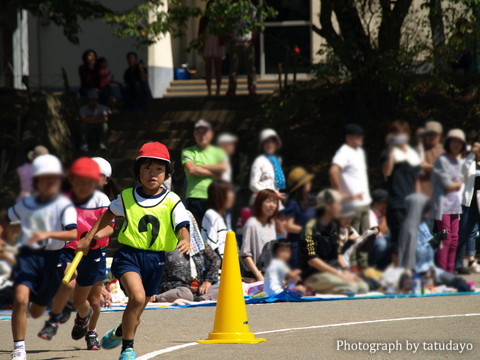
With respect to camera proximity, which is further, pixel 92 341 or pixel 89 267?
pixel 92 341

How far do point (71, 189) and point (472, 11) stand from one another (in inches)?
378

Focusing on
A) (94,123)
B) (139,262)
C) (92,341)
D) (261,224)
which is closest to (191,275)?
(94,123)

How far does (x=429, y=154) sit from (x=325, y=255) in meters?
0.87

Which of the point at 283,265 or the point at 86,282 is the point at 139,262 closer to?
the point at 86,282

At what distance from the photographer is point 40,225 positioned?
463 centimetres

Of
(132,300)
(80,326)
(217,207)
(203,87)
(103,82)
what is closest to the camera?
(217,207)

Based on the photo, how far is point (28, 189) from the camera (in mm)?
4496

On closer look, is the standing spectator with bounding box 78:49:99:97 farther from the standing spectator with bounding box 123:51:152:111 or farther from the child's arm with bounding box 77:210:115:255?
the child's arm with bounding box 77:210:115:255

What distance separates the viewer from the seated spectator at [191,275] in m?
10.6

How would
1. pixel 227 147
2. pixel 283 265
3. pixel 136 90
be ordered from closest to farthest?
pixel 227 147
pixel 283 265
pixel 136 90

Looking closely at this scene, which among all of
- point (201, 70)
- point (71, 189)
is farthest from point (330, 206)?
point (201, 70)

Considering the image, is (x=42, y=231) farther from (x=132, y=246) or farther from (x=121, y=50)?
(x=121, y=50)

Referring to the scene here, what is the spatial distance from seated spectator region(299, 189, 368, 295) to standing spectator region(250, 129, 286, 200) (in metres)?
0.36

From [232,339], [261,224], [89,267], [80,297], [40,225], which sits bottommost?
[232,339]
